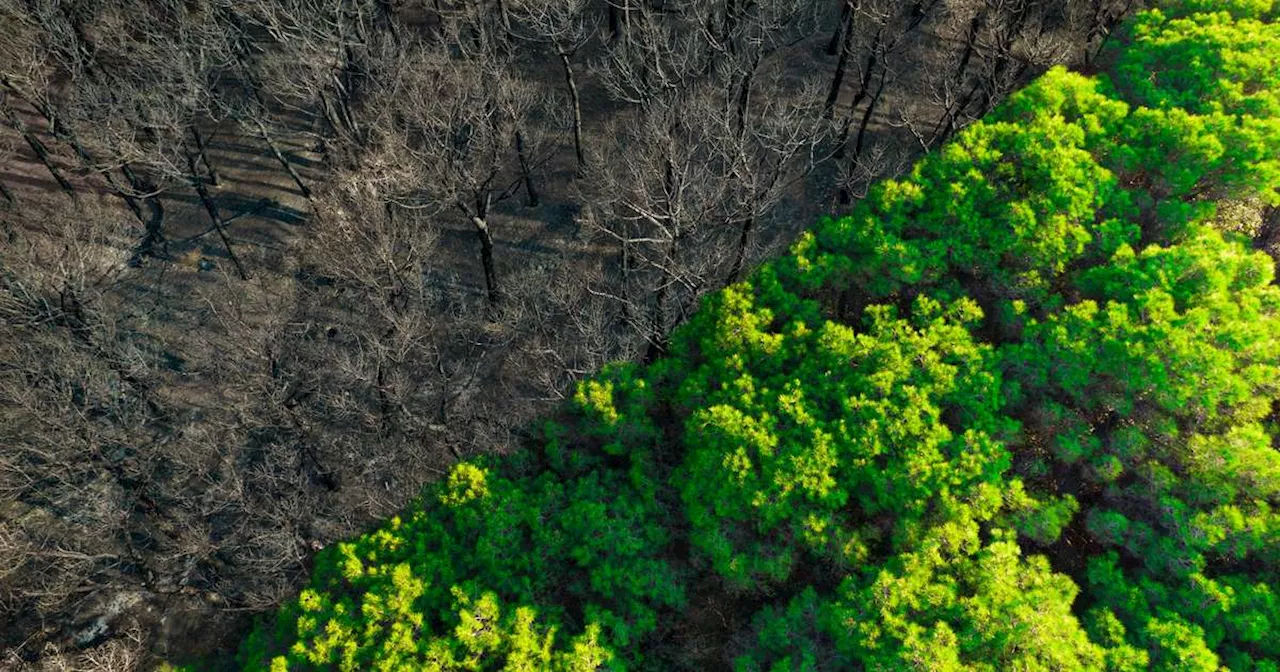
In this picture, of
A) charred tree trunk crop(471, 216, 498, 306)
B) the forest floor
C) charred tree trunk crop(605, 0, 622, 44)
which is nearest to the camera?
the forest floor

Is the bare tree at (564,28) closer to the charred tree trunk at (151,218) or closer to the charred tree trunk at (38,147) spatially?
the charred tree trunk at (151,218)

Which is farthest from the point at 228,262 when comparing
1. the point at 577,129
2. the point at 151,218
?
the point at 577,129

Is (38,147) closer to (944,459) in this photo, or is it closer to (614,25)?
(614,25)

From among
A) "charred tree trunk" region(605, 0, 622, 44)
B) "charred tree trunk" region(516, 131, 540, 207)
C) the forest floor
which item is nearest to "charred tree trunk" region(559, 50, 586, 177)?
the forest floor

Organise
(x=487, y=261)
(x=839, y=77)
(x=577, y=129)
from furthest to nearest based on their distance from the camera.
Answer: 1. (x=839, y=77)
2. (x=577, y=129)
3. (x=487, y=261)

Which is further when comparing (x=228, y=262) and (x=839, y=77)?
(x=839, y=77)

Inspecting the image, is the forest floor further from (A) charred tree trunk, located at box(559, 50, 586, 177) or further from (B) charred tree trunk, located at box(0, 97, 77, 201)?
(A) charred tree trunk, located at box(559, 50, 586, 177)

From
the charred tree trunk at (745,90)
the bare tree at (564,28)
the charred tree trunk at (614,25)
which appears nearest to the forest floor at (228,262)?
the bare tree at (564,28)

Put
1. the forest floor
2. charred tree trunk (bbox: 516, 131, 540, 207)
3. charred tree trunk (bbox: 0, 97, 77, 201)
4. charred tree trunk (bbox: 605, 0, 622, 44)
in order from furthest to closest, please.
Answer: charred tree trunk (bbox: 605, 0, 622, 44) → charred tree trunk (bbox: 516, 131, 540, 207) → charred tree trunk (bbox: 0, 97, 77, 201) → the forest floor

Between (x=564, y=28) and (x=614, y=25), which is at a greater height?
(x=564, y=28)

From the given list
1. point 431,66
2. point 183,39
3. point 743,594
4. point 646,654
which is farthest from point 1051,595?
point 183,39

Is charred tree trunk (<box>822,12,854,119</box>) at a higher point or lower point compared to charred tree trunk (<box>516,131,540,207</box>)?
higher
